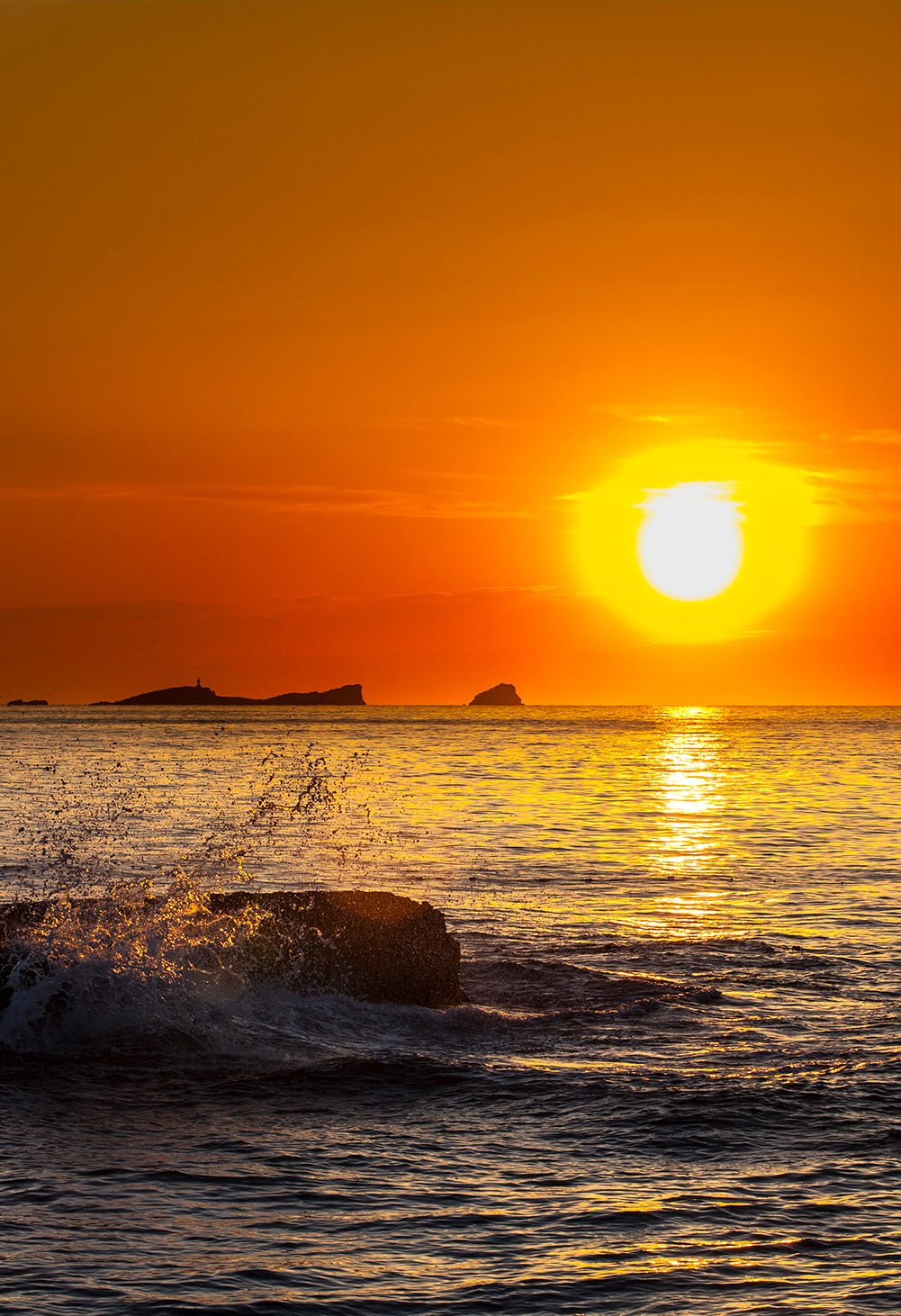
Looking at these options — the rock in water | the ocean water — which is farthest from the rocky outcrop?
the ocean water

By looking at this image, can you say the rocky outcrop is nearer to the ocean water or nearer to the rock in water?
the rock in water

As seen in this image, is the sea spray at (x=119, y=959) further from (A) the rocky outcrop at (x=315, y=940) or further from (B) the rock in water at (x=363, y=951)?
(B) the rock in water at (x=363, y=951)

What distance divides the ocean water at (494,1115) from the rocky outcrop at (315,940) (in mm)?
248

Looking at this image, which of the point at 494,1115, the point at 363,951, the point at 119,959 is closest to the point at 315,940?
the point at 363,951

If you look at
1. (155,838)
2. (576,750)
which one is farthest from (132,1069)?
(576,750)

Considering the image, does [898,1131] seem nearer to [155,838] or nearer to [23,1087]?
[23,1087]

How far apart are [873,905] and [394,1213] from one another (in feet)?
49.1

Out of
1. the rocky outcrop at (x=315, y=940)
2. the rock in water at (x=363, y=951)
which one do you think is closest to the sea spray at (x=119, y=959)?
the rocky outcrop at (x=315, y=940)

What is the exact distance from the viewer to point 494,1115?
9.99m

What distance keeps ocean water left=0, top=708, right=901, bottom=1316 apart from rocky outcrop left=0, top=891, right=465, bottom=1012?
248mm

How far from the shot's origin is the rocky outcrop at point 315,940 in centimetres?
1396

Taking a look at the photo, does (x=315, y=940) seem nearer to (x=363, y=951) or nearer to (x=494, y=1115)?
(x=363, y=951)

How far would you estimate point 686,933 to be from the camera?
751 inches

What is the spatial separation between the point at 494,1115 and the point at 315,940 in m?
4.59
